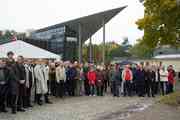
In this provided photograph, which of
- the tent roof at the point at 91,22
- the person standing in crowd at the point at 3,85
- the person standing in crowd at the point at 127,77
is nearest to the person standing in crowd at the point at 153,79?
the person standing in crowd at the point at 127,77

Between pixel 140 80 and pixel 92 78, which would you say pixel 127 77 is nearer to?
pixel 140 80

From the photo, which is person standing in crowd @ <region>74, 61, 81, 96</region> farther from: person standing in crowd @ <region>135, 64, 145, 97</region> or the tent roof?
the tent roof

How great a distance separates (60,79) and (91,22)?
56.8 feet

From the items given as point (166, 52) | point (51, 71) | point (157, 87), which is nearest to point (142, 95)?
point (157, 87)

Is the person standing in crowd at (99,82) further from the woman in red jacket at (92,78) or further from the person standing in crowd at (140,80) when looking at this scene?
the person standing in crowd at (140,80)

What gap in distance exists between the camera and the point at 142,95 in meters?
20.0

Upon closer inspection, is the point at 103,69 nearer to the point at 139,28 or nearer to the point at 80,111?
the point at 139,28

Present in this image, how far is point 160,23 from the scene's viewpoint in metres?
23.4

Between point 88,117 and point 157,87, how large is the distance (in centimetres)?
947

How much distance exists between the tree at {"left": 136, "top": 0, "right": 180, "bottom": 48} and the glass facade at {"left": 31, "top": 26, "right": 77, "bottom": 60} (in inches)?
450

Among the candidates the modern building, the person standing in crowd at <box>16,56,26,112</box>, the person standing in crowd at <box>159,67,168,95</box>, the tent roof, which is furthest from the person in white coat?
the modern building

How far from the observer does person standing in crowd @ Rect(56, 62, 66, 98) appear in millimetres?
18266

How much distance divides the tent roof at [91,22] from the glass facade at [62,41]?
0.53m

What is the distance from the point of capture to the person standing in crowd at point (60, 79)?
18.3 meters
